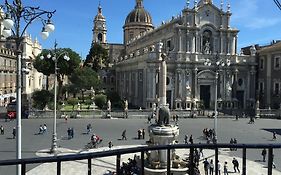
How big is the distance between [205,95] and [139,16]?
41.1 meters

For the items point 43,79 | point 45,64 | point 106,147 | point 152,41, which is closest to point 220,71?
point 152,41

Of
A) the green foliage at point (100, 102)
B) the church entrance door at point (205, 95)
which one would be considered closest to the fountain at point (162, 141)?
the green foliage at point (100, 102)

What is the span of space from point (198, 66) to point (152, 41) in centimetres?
1570

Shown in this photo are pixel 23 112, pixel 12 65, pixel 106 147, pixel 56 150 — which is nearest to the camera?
pixel 56 150

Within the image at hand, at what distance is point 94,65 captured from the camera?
81.3 metres

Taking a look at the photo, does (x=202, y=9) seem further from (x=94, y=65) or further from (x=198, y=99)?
(x=94, y=65)

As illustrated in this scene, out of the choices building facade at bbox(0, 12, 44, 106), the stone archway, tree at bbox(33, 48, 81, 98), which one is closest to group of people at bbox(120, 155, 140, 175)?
the stone archway

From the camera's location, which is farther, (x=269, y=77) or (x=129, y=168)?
(x=269, y=77)

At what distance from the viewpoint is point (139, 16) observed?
285ft

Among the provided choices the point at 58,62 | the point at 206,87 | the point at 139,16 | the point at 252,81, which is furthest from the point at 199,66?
the point at 139,16

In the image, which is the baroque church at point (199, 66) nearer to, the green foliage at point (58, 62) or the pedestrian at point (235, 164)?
the green foliage at point (58, 62)

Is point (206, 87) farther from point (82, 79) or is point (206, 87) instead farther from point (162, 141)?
point (162, 141)

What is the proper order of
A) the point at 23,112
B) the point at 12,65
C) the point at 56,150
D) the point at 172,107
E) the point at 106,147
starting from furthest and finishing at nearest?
1. the point at 12,65
2. the point at 172,107
3. the point at 23,112
4. the point at 106,147
5. the point at 56,150

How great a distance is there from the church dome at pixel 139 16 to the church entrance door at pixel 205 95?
39.8m
